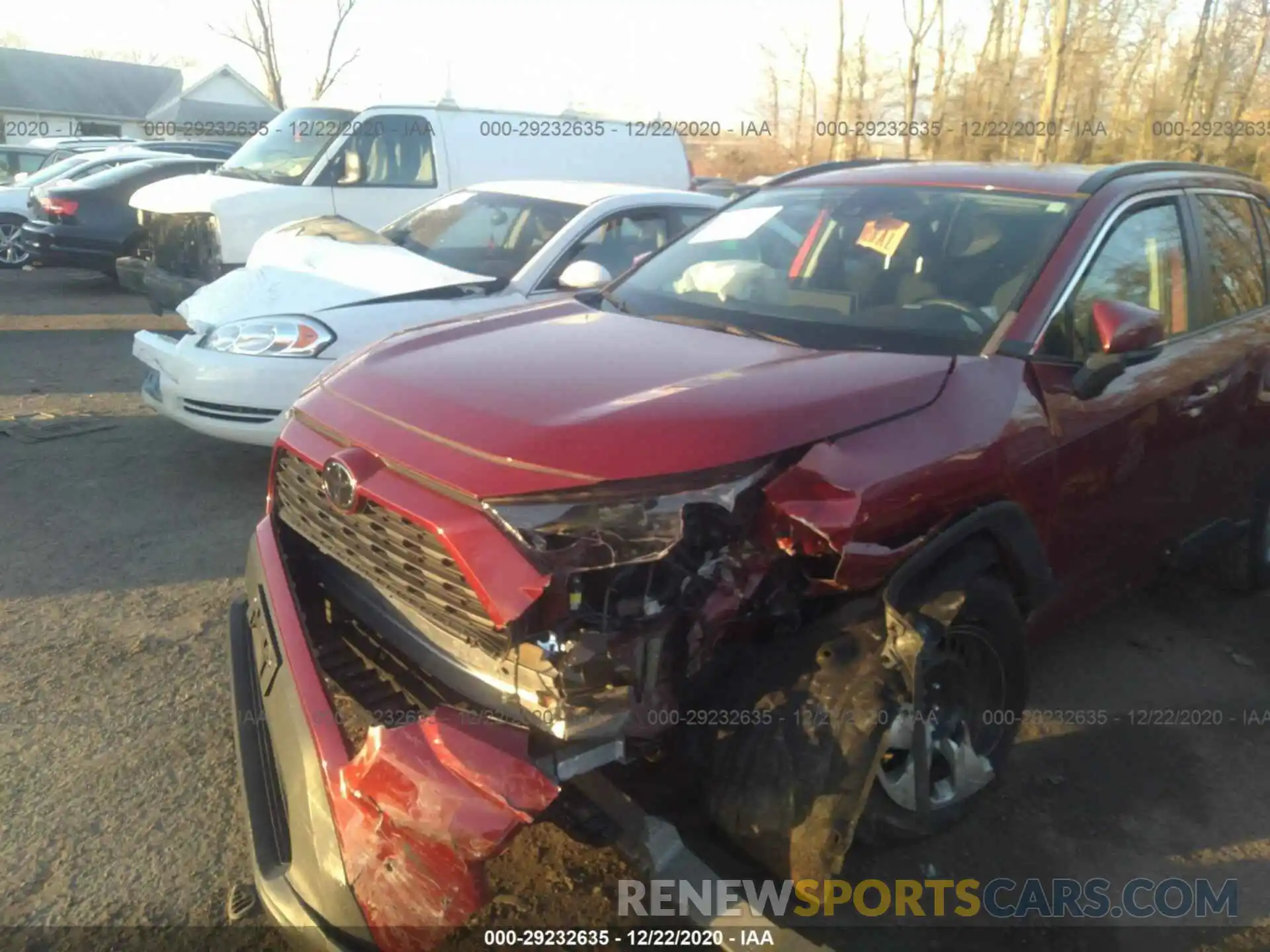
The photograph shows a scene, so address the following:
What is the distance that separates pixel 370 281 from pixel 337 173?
3.98m

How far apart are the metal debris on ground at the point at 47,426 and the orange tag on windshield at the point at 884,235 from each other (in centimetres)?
521

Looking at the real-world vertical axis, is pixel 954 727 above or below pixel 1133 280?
below

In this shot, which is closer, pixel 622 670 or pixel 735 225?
pixel 622 670

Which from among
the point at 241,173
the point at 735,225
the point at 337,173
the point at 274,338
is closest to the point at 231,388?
the point at 274,338

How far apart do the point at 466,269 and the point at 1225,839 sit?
4.90 metres

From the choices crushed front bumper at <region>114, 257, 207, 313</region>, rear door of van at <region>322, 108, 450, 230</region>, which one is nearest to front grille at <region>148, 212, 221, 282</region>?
crushed front bumper at <region>114, 257, 207, 313</region>

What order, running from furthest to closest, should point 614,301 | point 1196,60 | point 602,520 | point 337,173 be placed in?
point 1196,60 → point 337,173 → point 614,301 → point 602,520

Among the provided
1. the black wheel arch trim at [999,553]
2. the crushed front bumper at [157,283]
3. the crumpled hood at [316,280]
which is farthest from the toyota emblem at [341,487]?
the crushed front bumper at [157,283]

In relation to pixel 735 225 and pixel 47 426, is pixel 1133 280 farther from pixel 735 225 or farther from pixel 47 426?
pixel 47 426

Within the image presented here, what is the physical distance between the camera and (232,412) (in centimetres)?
525

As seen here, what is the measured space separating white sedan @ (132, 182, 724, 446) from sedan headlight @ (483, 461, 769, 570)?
268 centimetres

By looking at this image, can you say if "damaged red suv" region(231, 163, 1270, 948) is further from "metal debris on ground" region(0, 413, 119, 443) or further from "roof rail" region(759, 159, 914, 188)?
"metal debris on ground" region(0, 413, 119, 443)

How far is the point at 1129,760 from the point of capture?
3.43m

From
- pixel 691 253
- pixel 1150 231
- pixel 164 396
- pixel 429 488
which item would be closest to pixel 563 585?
pixel 429 488
